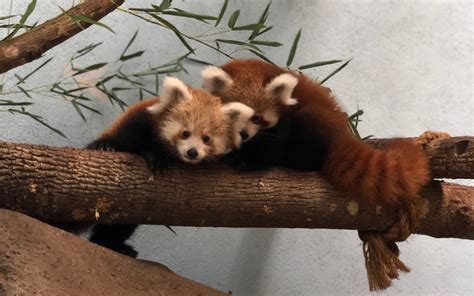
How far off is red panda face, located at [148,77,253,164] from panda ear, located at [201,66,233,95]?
14 centimetres

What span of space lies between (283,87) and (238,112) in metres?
0.23

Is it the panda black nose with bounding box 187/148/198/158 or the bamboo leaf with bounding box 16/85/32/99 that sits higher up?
the bamboo leaf with bounding box 16/85/32/99

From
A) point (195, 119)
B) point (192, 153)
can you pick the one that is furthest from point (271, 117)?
point (192, 153)

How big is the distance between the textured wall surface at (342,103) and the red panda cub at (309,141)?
758mm

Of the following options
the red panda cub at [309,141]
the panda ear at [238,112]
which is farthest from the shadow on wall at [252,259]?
the panda ear at [238,112]

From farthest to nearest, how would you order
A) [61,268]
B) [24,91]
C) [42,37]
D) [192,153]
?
[24,91], [192,153], [42,37], [61,268]

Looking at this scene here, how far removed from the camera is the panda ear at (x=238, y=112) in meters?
2.15

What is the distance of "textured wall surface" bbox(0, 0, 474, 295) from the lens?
9.59 feet

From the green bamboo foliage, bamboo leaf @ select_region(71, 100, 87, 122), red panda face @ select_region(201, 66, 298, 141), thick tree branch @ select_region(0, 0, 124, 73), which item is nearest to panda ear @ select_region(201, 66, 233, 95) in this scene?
red panda face @ select_region(201, 66, 298, 141)

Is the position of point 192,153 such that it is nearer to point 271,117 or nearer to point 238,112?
point 238,112

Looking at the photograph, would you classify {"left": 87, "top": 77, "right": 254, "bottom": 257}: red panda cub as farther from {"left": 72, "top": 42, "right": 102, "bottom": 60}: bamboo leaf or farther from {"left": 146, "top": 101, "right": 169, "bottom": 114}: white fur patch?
{"left": 72, "top": 42, "right": 102, "bottom": 60}: bamboo leaf

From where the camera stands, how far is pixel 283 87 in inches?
89.1

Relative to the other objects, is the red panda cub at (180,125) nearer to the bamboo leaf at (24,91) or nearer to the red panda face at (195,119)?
the red panda face at (195,119)

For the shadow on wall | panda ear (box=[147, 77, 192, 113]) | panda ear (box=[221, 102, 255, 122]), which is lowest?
the shadow on wall
